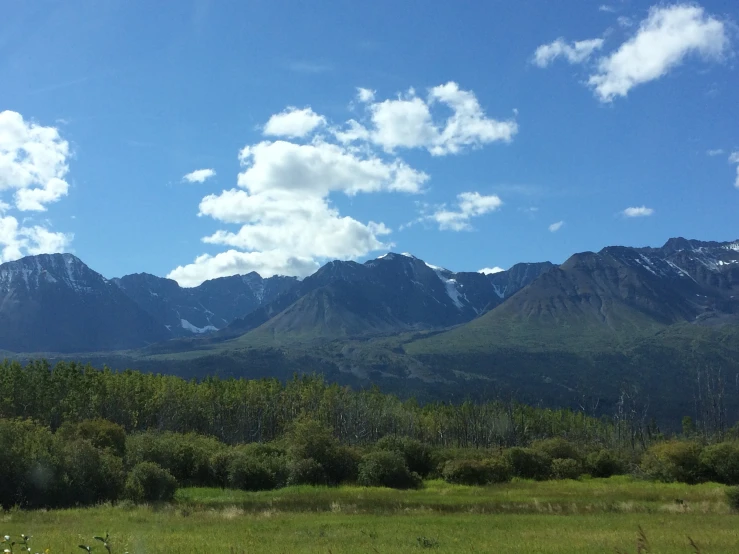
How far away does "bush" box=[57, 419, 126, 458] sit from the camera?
68000 millimetres

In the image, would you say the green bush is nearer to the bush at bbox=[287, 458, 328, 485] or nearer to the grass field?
the grass field

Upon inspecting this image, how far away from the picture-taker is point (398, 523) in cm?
3956

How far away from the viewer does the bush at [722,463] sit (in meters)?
71.6

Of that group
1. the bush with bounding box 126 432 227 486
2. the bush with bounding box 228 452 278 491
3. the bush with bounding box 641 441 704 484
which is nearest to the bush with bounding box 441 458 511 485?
the bush with bounding box 641 441 704 484

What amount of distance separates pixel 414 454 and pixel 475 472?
902 cm

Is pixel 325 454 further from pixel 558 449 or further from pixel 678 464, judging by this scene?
pixel 678 464

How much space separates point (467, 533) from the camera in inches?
1389

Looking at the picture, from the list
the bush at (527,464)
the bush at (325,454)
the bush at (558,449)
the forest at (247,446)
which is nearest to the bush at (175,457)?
the forest at (247,446)

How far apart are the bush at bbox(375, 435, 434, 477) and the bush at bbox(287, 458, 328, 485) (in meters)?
12.0

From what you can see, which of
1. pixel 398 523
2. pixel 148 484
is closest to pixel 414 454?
pixel 148 484

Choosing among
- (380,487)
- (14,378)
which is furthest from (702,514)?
(14,378)

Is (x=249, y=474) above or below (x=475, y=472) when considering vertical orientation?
above

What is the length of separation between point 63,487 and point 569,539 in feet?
129

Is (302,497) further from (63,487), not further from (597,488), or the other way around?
(597,488)
